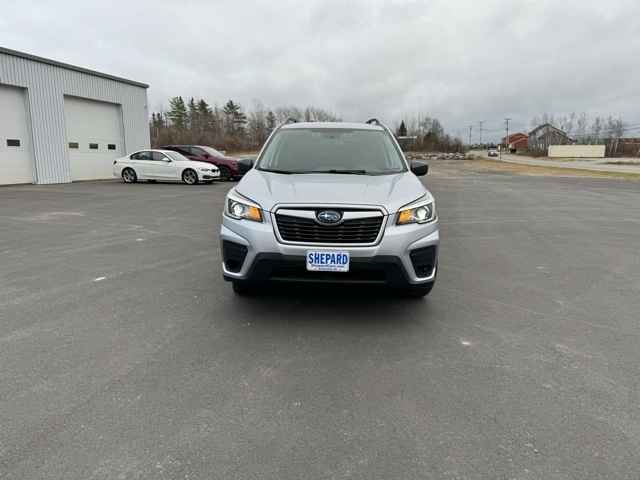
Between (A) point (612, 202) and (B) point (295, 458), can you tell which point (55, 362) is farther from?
(A) point (612, 202)

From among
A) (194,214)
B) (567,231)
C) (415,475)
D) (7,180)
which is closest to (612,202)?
(567,231)

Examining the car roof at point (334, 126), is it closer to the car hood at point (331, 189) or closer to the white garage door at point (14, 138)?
the car hood at point (331, 189)

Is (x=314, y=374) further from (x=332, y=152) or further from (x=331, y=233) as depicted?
(x=332, y=152)

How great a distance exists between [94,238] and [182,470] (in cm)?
638

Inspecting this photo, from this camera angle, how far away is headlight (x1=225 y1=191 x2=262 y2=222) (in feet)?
12.3

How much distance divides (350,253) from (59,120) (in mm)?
20314

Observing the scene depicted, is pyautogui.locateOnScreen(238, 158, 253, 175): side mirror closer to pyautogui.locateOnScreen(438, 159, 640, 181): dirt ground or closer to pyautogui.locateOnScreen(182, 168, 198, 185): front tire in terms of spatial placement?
pyautogui.locateOnScreen(182, 168, 198, 185): front tire

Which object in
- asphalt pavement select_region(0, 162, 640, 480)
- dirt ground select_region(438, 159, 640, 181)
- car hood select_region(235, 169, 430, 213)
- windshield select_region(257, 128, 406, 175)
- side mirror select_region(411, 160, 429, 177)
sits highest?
windshield select_region(257, 128, 406, 175)

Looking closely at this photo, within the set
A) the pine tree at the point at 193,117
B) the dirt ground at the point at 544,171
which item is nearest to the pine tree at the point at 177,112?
the pine tree at the point at 193,117

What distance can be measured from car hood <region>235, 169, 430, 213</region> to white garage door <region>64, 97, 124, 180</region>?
1949cm

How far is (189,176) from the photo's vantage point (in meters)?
18.8

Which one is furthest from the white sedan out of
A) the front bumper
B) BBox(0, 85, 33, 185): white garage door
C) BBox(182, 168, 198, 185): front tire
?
the front bumper

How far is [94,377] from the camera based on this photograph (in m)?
3.00

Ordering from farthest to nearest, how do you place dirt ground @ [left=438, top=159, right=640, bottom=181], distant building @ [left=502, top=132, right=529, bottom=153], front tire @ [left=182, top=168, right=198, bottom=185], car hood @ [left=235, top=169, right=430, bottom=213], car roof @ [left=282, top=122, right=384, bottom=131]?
distant building @ [left=502, top=132, right=529, bottom=153] → dirt ground @ [left=438, top=159, right=640, bottom=181] → front tire @ [left=182, top=168, right=198, bottom=185] → car roof @ [left=282, top=122, right=384, bottom=131] → car hood @ [left=235, top=169, right=430, bottom=213]
